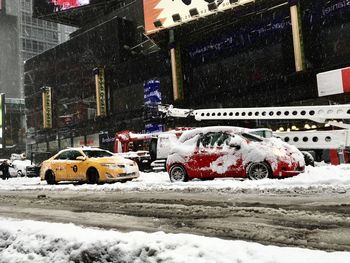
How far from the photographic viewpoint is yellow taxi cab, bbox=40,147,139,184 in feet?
45.9

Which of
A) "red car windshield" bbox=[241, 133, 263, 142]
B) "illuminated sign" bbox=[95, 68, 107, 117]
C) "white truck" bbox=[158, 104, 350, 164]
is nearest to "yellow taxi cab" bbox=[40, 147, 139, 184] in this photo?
"white truck" bbox=[158, 104, 350, 164]

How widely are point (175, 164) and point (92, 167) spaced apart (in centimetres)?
353

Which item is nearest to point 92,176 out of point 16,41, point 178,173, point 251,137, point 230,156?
point 178,173

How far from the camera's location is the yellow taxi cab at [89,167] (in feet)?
45.9

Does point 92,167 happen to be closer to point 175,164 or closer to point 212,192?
point 175,164

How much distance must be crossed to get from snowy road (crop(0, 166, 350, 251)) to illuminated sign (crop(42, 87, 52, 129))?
126ft

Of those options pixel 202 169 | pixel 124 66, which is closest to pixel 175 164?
pixel 202 169

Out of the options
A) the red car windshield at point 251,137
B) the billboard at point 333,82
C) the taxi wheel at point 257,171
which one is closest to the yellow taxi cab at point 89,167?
the red car windshield at point 251,137

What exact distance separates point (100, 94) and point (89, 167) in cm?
2546

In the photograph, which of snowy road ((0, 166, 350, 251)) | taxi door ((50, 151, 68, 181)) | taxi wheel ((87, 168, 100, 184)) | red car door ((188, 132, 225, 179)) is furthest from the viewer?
taxi door ((50, 151, 68, 181))

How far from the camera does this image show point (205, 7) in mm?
28359

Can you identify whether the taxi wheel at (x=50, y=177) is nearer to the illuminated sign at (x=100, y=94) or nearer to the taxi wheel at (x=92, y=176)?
the taxi wheel at (x=92, y=176)

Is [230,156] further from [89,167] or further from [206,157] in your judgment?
[89,167]

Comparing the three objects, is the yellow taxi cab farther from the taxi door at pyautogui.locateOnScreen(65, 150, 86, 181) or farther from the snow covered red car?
the snow covered red car
